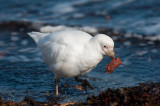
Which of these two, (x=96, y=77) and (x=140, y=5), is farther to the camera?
(x=140, y=5)

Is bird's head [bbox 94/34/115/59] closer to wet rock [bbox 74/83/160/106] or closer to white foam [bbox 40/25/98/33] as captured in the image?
wet rock [bbox 74/83/160/106]

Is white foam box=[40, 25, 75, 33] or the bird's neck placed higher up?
white foam box=[40, 25, 75, 33]

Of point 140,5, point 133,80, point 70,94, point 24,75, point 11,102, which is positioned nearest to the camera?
point 11,102

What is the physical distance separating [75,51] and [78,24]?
5.52m

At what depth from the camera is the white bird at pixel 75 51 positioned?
4.58 meters

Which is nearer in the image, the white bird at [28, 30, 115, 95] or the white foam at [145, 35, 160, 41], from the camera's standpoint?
the white bird at [28, 30, 115, 95]

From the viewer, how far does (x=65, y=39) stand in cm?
488

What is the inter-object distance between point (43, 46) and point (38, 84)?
0.79 meters

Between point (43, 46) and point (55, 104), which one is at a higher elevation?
point (43, 46)

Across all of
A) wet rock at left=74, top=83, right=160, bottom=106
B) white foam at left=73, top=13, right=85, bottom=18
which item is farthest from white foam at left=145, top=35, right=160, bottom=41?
wet rock at left=74, top=83, right=160, bottom=106

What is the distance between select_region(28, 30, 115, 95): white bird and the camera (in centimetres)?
458

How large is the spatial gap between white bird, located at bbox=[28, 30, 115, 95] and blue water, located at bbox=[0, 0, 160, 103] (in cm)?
54

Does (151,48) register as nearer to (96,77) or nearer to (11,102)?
(96,77)

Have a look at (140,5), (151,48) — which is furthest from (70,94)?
(140,5)
